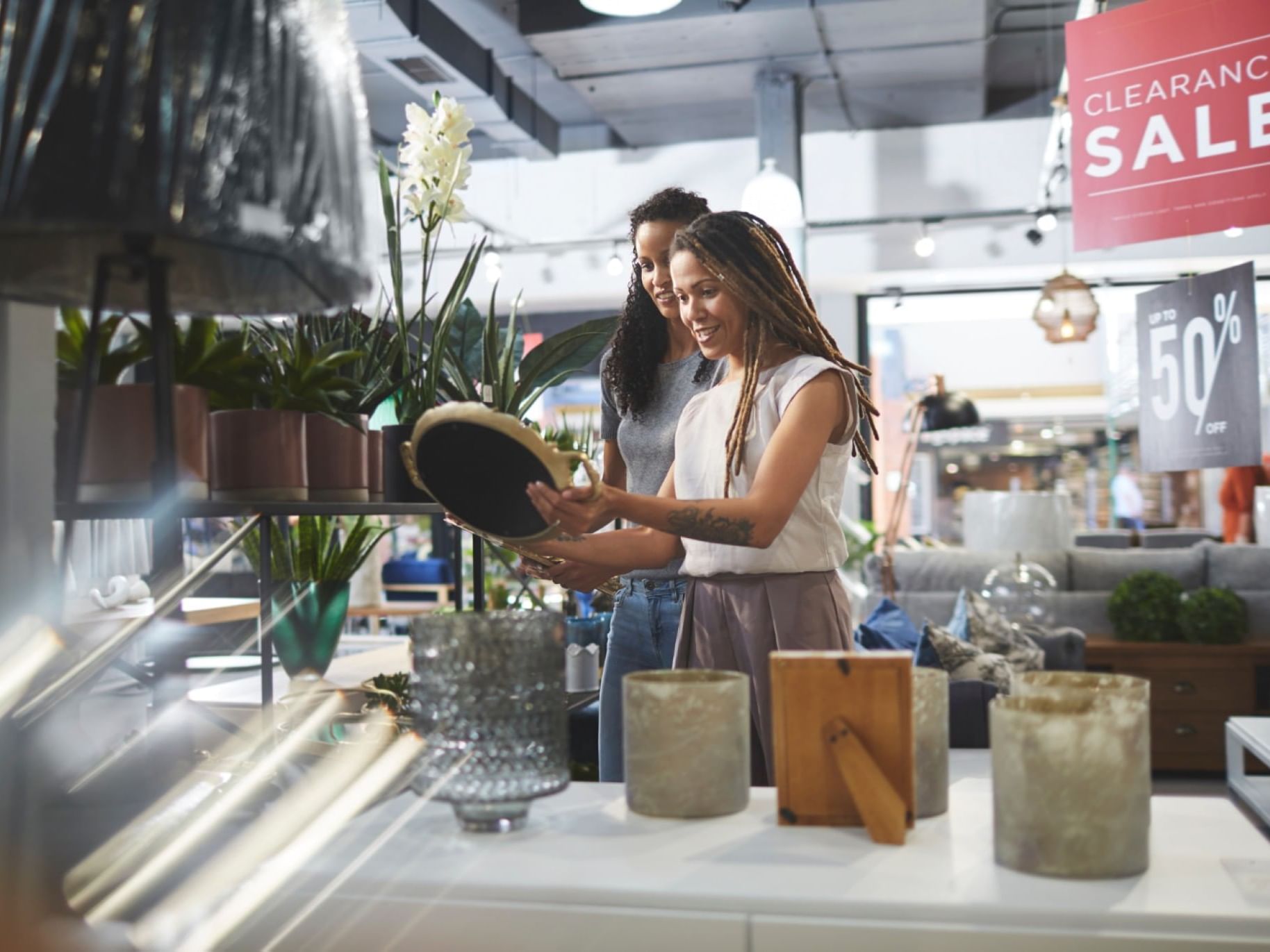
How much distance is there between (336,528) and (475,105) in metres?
4.48

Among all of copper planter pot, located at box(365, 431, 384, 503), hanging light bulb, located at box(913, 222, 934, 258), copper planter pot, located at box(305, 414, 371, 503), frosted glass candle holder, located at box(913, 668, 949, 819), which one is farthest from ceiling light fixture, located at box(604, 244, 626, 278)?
frosted glass candle holder, located at box(913, 668, 949, 819)

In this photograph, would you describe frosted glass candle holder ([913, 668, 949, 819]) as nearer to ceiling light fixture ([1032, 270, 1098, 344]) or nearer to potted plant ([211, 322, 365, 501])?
potted plant ([211, 322, 365, 501])

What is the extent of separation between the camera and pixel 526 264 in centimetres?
820

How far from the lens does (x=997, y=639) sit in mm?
3736

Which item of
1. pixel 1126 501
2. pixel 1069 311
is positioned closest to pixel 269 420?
pixel 1069 311

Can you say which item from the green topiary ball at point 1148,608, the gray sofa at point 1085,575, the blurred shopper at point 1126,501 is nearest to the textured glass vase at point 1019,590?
the gray sofa at point 1085,575

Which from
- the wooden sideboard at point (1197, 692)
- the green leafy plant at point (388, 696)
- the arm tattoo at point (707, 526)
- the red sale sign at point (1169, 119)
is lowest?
the wooden sideboard at point (1197, 692)

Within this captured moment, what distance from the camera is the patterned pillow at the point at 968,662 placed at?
3.14 m

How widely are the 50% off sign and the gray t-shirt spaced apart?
1.86 metres

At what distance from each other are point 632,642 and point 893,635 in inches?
65.5

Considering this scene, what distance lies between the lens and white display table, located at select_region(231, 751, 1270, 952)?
0.76 m

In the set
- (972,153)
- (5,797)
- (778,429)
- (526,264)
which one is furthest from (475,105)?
(5,797)

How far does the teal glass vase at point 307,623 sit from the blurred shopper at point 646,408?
63 centimetres

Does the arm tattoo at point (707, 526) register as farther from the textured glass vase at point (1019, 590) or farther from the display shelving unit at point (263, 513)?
the textured glass vase at point (1019, 590)
